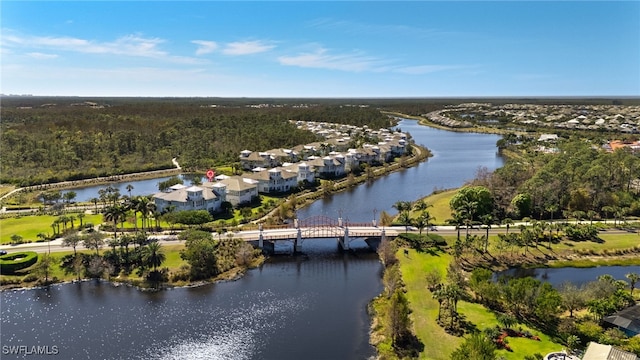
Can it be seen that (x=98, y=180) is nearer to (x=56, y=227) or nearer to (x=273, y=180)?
(x=56, y=227)

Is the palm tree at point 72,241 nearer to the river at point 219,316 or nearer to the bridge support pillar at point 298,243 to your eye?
the river at point 219,316

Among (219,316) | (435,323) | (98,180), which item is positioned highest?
(98,180)

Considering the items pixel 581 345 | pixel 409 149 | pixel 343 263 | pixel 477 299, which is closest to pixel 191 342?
pixel 343 263

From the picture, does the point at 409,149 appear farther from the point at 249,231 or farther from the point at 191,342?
the point at 191,342

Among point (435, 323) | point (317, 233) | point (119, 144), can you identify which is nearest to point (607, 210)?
point (435, 323)

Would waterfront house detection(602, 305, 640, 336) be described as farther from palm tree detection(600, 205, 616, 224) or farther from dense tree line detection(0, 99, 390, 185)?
dense tree line detection(0, 99, 390, 185)

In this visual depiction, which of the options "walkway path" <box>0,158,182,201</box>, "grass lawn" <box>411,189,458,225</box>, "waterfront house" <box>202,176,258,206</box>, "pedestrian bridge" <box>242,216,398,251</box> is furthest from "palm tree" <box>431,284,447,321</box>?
"walkway path" <box>0,158,182,201</box>
